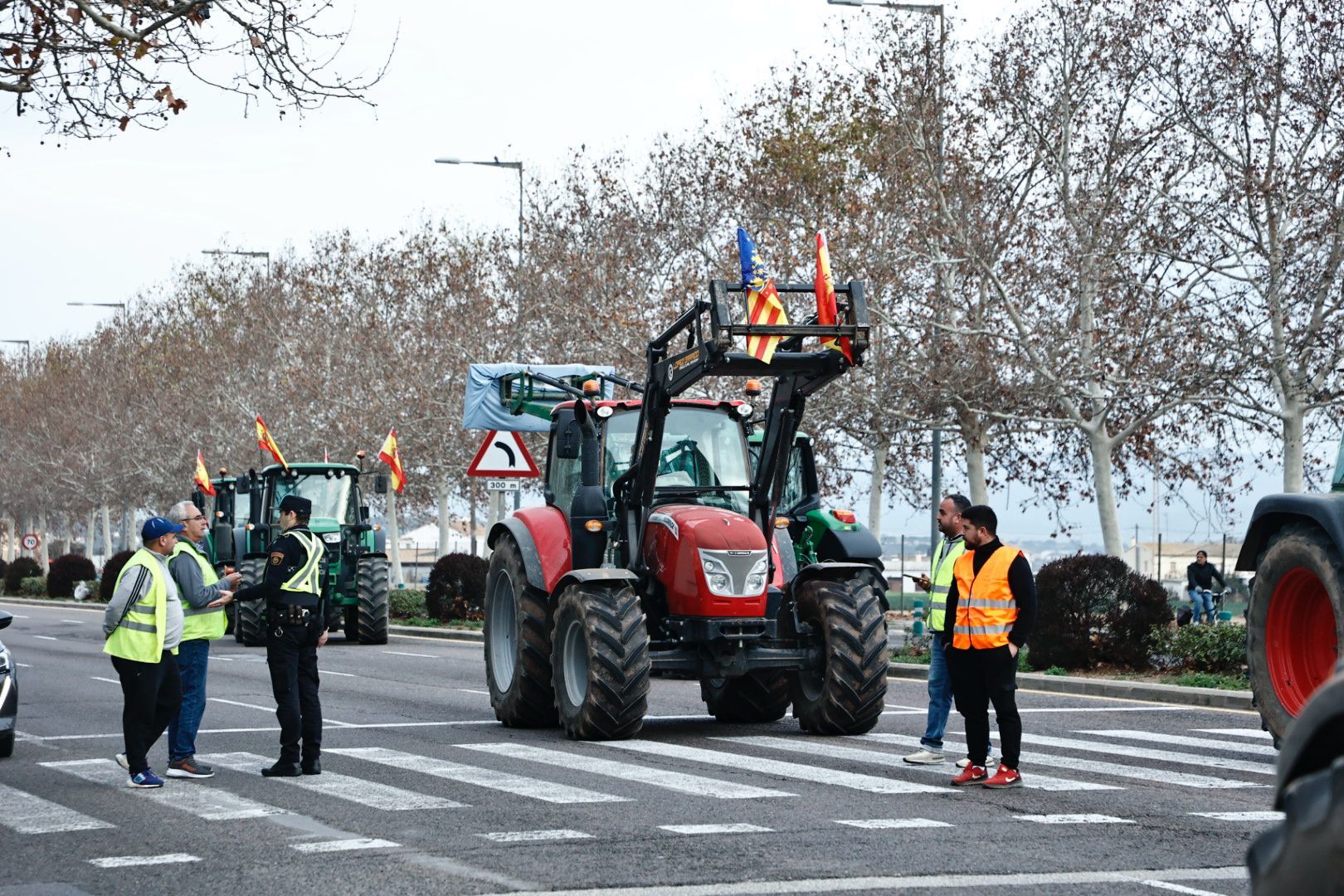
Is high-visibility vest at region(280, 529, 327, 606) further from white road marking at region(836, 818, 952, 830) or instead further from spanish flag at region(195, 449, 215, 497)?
spanish flag at region(195, 449, 215, 497)

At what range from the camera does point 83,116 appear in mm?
13602

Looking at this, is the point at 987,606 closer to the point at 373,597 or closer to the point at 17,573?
the point at 373,597

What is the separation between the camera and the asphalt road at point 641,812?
813 cm

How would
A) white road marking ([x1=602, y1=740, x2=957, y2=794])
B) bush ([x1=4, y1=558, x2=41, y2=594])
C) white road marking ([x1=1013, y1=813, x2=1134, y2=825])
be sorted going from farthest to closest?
bush ([x1=4, y1=558, x2=41, y2=594]), white road marking ([x1=602, y1=740, x2=957, y2=794]), white road marking ([x1=1013, y1=813, x2=1134, y2=825])

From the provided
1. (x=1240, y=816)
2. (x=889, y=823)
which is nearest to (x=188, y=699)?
(x=889, y=823)

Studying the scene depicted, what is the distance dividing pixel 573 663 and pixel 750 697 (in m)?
2.05

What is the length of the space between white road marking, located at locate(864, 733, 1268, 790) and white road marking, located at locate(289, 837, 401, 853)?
4471 mm

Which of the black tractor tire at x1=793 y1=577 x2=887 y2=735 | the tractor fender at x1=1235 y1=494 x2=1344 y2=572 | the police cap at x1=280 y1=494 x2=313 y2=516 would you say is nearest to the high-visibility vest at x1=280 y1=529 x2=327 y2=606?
the police cap at x1=280 y1=494 x2=313 y2=516

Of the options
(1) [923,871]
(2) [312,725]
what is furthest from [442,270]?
(1) [923,871]

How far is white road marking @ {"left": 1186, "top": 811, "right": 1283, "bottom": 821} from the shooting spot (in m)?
9.95

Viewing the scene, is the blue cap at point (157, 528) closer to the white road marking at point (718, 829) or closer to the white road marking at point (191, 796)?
the white road marking at point (191, 796)

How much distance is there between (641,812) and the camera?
10.0 metres

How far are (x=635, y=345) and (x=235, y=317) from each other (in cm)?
2739

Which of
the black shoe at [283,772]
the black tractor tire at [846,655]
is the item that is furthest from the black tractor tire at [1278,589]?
the black shoe at [283,772]
